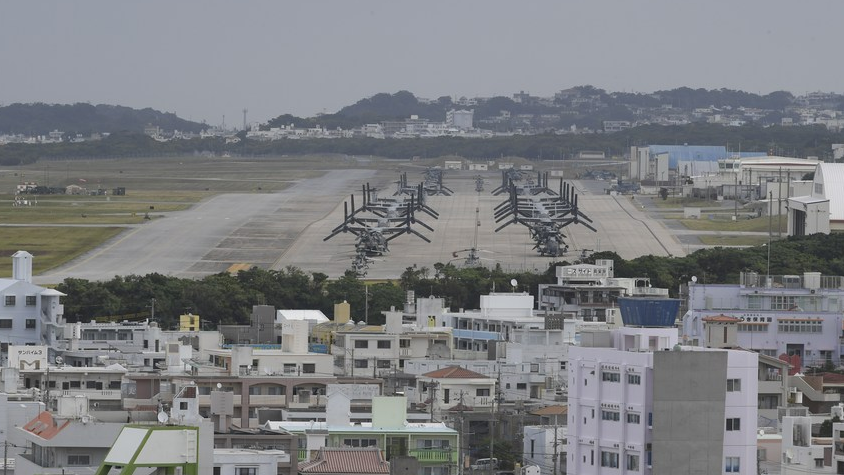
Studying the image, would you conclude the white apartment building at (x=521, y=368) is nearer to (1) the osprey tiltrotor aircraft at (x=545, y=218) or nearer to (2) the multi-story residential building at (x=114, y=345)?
(2) the multi-story residential building at (x=114, y=345)

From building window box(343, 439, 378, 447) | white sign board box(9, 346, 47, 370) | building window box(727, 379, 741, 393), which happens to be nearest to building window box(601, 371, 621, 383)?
building window box(727, 379, 741, 393)

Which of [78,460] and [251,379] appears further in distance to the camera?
[251,379]

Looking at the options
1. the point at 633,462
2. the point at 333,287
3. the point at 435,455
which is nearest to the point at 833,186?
the point at 333,287

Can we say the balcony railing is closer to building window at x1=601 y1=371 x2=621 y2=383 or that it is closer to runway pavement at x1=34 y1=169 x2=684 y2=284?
building window at x1=601 y1=371 x2=621 y2=383

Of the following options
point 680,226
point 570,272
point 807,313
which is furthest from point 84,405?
point 680,226

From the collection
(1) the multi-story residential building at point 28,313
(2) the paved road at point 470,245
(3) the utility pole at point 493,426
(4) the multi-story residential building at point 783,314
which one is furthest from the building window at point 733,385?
(2) the paved road at point 470,245

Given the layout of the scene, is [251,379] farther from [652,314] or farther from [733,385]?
[733,385]
